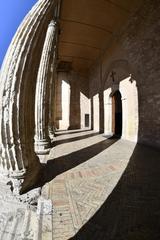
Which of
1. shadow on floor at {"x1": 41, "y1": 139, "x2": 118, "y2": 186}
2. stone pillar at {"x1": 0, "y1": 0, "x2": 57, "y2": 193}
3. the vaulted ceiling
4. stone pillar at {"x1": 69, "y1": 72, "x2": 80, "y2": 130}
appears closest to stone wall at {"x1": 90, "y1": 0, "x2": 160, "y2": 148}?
the vaulted ceiling

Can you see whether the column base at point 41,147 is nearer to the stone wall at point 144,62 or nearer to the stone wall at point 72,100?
the stone wall at point 144,62

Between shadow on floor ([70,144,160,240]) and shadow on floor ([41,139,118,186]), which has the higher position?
shadow on floor ([41,139,118,186])

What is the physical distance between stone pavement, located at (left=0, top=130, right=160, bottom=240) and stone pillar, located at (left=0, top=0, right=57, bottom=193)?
1.24 feet

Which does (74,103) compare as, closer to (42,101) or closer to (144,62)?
(144,62)

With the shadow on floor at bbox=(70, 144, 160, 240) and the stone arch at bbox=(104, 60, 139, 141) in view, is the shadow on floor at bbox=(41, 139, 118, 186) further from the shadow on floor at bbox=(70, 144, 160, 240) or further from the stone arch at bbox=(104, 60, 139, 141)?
the stone arch at bbox=(104, 60, 139, 141)

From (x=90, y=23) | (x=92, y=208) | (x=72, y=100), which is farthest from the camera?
(x=72, y=100)

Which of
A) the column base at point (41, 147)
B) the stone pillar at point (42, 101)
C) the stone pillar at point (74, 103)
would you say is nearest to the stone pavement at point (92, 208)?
the column base at point (41, 147)

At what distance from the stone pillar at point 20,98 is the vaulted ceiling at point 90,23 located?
201 inches

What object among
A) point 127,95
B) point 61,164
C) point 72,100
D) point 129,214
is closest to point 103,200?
point 129,214

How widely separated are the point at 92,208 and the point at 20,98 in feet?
6.22

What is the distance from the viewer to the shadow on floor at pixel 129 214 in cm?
185

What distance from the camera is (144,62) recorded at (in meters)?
7.19

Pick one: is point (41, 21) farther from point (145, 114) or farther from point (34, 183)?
point (145, 114)

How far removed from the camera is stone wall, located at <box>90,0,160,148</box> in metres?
6.56
